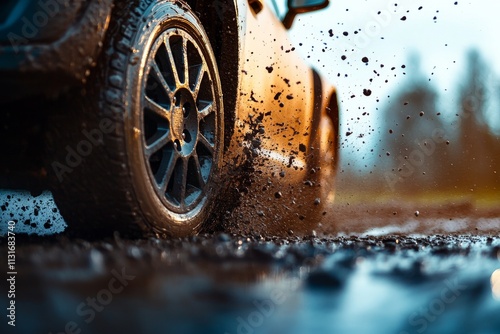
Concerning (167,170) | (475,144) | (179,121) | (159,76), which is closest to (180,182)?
(167,170)

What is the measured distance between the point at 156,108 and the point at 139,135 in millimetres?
227

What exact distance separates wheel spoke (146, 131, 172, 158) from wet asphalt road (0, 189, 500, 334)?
0.51 m

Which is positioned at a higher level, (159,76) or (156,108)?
(159,76)

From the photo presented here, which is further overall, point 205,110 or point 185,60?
point 205,110

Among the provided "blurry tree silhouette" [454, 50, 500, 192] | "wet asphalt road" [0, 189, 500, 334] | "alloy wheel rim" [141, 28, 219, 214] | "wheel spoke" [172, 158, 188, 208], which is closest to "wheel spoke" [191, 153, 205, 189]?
"alloy wheel rim" [141, 28, 219, 214]

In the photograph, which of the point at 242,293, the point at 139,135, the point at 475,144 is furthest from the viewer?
the point at 475,144

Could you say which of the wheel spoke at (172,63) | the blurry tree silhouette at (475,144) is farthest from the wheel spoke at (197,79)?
the blurry tree silhouette at (475,144)

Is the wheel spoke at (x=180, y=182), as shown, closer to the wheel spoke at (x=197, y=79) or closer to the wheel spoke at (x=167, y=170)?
the wheel spoke at (x=167, y=170)

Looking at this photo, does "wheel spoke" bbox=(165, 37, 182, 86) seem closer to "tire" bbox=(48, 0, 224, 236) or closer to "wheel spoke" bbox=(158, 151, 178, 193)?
"tire" bbox=(48, 0, 224, 236)

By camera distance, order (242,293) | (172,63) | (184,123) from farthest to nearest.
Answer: (184,123) < (172,63) < (242,293)

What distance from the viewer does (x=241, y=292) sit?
5.00ft

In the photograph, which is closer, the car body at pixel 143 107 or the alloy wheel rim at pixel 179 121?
the car body at pixel 143 107

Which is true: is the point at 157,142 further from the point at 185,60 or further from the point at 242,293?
the point at 242,293

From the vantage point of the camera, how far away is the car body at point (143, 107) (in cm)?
211
